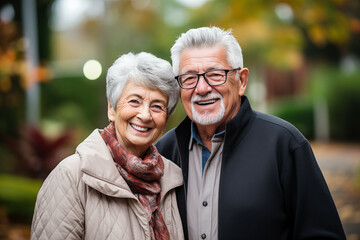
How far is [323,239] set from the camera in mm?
2311

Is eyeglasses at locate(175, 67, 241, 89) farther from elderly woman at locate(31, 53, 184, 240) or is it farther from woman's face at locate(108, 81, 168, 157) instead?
woman's face at locate(108, 81, 168, 157)

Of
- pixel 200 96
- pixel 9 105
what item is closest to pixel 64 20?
pixel 9 105

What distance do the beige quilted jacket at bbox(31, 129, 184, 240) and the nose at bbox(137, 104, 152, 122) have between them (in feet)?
1.05

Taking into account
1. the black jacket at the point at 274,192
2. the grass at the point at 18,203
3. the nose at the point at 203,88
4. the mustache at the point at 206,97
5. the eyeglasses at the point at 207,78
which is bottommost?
the grass at the point at 18,203

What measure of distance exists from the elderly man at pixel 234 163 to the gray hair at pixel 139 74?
19 centimetres

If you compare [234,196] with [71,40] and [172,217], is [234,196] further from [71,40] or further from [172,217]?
[71,40]

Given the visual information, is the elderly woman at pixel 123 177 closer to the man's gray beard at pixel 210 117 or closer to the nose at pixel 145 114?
the nose at pixel 145 114

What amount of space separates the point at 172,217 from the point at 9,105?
8.13 m

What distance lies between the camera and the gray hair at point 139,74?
2.35 m

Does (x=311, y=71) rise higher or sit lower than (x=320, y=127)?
higher

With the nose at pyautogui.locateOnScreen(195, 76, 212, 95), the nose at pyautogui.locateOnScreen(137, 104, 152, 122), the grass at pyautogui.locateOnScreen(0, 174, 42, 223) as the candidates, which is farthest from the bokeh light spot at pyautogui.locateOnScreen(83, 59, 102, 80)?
the nose at pyautogui.locateOnScreen(137, 104, 152, 122)

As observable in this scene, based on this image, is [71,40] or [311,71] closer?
[71,40]

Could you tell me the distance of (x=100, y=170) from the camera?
2.18 meters

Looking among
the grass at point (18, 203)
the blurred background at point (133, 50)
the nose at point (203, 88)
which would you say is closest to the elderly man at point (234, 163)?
the nose at point (203, 88)
